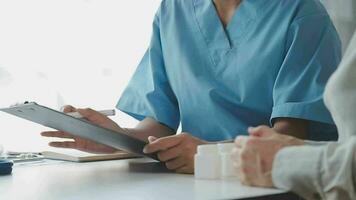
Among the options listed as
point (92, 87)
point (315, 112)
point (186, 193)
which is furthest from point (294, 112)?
point (92, 87)

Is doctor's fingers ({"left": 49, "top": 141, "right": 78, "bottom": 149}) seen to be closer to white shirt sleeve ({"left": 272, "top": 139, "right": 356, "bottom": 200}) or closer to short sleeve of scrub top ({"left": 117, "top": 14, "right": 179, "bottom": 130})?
short sleeve of scrub top ({"left": 117, "top": 14, "right": 179, "bottom": 130})

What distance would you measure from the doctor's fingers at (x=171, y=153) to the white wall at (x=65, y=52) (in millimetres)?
626

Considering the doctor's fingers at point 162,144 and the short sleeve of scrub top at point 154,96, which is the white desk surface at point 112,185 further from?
the short sleeve of scrub top at point 154,96

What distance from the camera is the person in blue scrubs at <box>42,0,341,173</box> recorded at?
1.01 m

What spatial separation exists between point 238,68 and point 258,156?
0.43 m

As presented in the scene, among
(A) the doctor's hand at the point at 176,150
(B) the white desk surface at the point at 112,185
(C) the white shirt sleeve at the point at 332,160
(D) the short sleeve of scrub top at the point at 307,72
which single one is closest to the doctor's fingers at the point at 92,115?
(B) the white desk surface at the point at 112,185

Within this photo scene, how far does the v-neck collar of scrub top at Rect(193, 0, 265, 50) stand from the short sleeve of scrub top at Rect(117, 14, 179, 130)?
17cm

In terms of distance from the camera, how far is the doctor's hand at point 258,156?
27.2 inches

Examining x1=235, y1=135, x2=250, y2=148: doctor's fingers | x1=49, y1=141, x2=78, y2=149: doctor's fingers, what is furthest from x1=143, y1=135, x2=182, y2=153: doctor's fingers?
x1=49, y1=141, x2=78, y2=149: doctor's fingers

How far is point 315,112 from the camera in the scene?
3.22 ft

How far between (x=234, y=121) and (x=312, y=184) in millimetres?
502

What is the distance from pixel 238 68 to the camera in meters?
1.11

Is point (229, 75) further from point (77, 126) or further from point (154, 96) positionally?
point (77, 126)

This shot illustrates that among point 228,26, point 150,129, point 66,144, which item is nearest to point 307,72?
point 228,26
